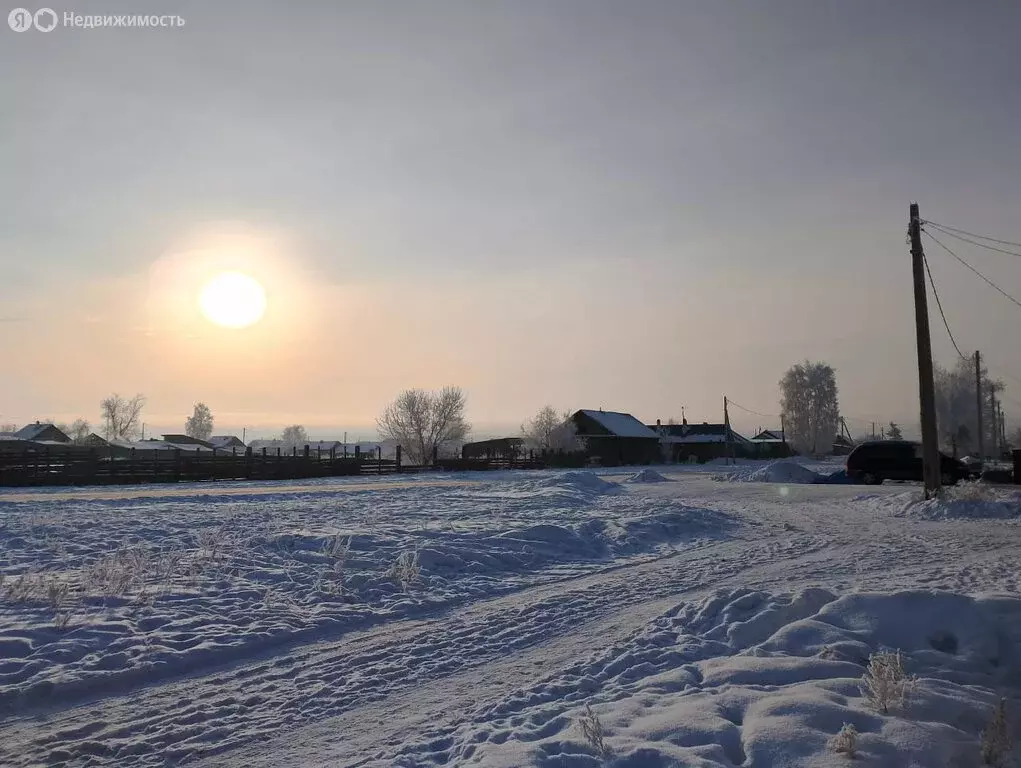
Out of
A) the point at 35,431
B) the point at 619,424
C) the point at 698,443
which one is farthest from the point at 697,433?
the point at 35,431

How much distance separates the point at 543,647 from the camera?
275 inches

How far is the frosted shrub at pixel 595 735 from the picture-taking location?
4355 millimetres

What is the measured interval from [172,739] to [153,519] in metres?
12.3

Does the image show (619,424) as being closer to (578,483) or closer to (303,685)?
(578,483)

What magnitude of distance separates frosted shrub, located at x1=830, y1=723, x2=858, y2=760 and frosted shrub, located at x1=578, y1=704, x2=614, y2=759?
1329mm

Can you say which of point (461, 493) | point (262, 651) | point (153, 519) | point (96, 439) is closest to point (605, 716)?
point (262, 651)

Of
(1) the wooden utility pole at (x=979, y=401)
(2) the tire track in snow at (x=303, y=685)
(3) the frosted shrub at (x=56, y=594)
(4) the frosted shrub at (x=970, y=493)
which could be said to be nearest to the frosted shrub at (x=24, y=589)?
(3) the frosted shrub at (x=56, y=594)

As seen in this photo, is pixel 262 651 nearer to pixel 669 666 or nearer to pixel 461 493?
pixel 669 666

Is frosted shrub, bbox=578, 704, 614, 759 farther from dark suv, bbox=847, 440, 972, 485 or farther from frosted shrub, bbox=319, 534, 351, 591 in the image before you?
dark suv, bbox=847, 440, 972, 485

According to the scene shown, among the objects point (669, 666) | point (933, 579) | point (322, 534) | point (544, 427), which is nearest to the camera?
point (669, 666)

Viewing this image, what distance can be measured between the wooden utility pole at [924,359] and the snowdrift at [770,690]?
603 inches

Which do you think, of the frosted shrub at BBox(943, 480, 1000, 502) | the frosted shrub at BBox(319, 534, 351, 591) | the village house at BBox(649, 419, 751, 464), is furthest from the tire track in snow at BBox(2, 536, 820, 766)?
the village house at BBox(649, 419, 751, 464)

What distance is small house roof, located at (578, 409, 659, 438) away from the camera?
2894 inches

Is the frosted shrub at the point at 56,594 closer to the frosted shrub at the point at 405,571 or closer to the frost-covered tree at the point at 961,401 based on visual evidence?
the frosted shrub at the point at 405,571
